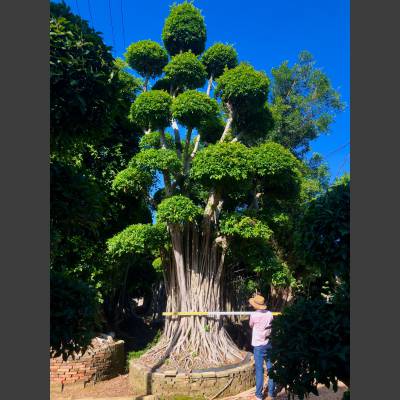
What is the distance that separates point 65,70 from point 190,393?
4813mm

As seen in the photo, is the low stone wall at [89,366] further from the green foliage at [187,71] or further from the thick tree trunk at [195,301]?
the green foliage at [187,71]

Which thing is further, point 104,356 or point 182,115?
point 104,356

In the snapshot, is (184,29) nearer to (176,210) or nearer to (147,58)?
(147,58)

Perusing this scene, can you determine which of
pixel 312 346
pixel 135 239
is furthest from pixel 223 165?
pixel 312 346

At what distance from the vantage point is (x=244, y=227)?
18.4ft

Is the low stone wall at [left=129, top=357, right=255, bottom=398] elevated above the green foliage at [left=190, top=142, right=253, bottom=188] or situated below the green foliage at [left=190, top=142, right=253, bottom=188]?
below

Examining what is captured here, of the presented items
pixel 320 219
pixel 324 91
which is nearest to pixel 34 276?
pixel 320 219

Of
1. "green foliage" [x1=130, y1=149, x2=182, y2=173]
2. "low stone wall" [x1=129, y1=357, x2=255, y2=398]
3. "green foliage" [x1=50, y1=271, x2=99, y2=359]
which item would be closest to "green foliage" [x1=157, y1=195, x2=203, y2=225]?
"green foliage" [x1=130, y1=149, x2=182, y2=173]

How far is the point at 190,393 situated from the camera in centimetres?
523

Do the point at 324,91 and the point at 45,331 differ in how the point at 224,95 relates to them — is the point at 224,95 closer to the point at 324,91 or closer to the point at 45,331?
the point at 324,91

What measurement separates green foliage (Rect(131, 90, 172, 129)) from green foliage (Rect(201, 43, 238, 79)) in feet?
4.50

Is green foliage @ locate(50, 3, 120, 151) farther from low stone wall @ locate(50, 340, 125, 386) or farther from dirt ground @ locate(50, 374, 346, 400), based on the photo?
dirt ground @ locate(50, 374, 346, 400)

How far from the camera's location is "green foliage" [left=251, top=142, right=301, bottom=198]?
5883mm

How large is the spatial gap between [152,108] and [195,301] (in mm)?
3160
